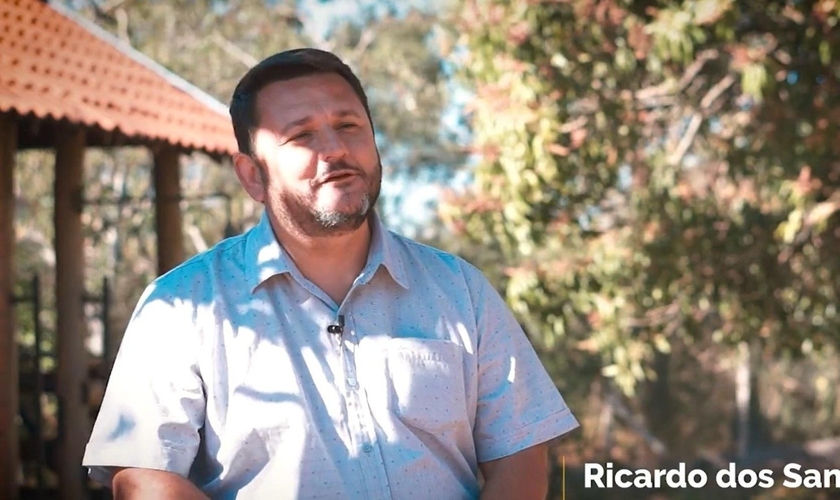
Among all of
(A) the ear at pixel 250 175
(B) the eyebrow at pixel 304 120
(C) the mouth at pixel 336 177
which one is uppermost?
(B) the eyebrow at pixel 304 120

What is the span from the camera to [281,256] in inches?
81.5

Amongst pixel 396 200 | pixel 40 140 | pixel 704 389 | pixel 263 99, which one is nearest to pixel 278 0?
pixel 396 200

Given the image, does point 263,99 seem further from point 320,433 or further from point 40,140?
point 40,140

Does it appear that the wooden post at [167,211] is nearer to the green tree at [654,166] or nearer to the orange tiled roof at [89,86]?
the orange tiled roof at [89,86]

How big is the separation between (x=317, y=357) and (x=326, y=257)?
0.66ft

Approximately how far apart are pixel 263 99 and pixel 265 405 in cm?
55

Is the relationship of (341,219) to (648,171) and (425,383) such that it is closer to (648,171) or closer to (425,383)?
(425,383)

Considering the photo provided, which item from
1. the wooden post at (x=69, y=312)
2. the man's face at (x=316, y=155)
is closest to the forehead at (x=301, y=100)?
the man's face at (x=316, y=155)

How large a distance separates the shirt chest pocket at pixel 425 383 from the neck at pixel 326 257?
6.0 inches

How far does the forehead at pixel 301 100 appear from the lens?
6.75 ft

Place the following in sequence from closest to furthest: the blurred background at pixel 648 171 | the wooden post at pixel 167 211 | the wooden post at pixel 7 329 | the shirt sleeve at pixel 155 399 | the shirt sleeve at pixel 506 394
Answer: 1. the shirt sleeve at pixel 155 399
2. the shirt sleeve at pixel 506 394
3. the wooden post at pixel 7 329
4. the wooden post at pixel 167 211
5. the blurred background at pixel 648 171

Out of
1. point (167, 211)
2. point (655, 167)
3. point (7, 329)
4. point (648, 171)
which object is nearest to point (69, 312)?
point (7, 329)

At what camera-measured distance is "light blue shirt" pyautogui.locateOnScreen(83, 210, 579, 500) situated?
75.2 inches

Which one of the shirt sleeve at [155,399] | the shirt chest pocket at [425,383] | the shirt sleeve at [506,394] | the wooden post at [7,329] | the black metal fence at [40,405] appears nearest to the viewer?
the shirt sleeve at [155,399]
